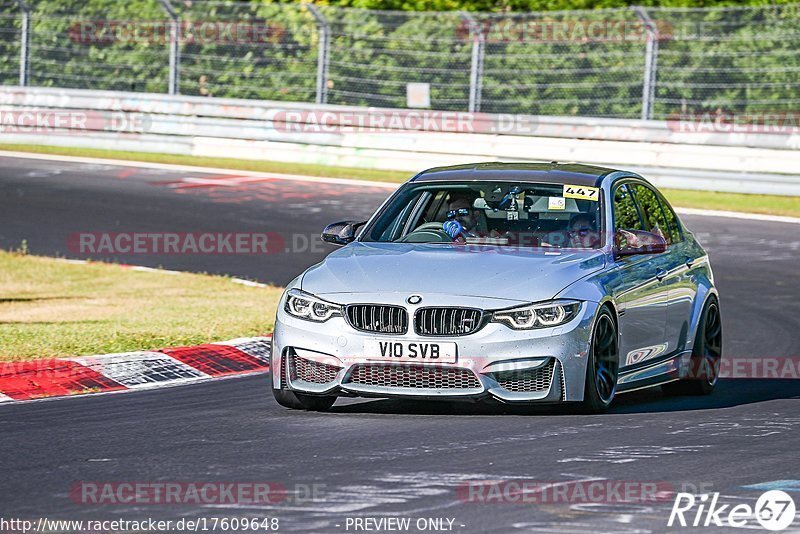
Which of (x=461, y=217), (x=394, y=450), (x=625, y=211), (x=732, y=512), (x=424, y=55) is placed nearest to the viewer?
(x=732, y=512)

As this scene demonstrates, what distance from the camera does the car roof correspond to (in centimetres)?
1007

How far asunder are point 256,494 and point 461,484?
90cm

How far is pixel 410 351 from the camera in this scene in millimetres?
8594

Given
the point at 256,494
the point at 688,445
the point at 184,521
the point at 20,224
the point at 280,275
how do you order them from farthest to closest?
the point at 20,224 < the point at 280,275 < the point at 688,445 < the point at 256,494 < the point at 184,521

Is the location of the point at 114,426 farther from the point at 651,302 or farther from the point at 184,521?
the point at 651,302

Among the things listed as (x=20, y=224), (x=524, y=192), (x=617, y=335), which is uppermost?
(x=524, y=192)

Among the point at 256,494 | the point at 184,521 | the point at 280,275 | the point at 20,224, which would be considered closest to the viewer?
the point at 184,521

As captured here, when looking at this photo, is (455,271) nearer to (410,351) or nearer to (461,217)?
(410,351)

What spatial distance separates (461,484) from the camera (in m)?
6.96

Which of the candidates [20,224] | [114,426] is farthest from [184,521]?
[20,224]

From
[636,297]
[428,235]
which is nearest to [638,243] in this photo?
[636,297]

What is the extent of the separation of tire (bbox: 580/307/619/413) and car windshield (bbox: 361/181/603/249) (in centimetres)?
68

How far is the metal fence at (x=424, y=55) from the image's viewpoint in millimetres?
24359

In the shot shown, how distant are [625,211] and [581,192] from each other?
0.45 meters
